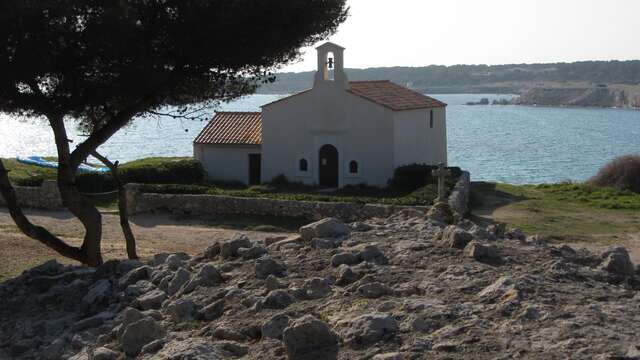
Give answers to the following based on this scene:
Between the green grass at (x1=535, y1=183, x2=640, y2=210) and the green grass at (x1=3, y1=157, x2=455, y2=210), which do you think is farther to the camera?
the green grass at (x1=535, y1=183, x2=640, y2=210)

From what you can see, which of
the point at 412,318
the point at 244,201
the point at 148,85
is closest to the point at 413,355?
the point at 412,318

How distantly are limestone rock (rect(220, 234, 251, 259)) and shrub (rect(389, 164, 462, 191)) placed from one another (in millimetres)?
19770

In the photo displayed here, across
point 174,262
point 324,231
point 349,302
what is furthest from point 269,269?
point 174,262

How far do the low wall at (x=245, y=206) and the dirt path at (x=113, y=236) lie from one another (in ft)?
1.94

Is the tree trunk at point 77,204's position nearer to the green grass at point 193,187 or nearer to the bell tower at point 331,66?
the green grass at point 193,187

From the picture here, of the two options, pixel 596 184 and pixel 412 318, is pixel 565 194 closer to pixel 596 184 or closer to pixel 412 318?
pixel 596 184

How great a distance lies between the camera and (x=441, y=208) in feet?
47.1

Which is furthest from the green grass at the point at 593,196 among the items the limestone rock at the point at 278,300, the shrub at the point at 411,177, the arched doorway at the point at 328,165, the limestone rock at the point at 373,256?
the limestone rock at the point at 278,300

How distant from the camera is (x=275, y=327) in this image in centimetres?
876

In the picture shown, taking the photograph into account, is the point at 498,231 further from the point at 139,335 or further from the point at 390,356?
the point at 139,335

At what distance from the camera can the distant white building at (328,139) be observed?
33.8 m

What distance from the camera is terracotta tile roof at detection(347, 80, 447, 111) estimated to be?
1352 inches

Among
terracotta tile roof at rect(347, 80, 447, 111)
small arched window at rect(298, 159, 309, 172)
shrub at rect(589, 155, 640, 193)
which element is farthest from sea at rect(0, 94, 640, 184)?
shrub at rect(589, 155, 640, 193)

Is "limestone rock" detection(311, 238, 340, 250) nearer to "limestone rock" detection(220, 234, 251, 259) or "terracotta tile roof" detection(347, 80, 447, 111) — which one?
"limestone rock" detection(220, 234, 251, 259)
